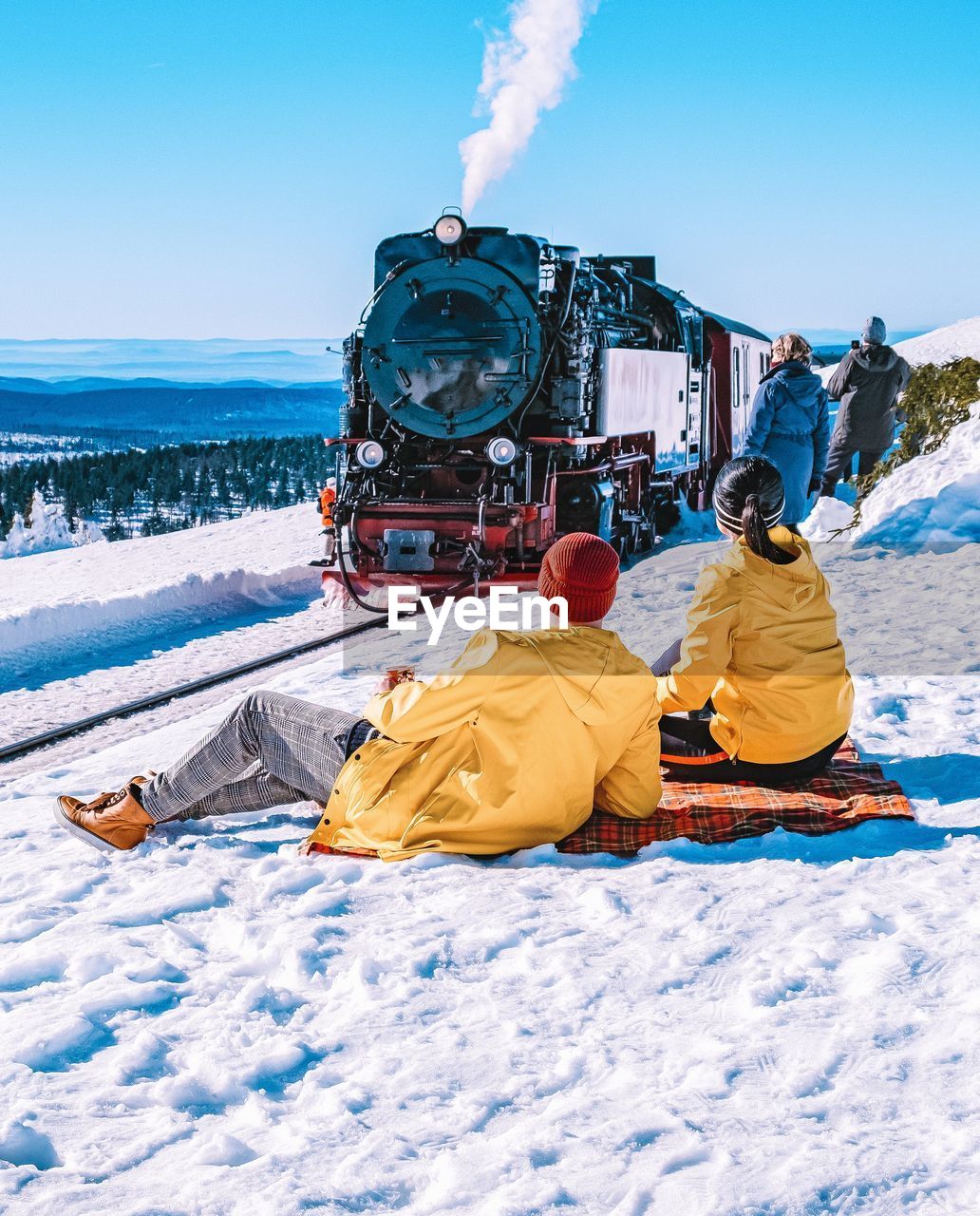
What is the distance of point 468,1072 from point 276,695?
5.82 ft

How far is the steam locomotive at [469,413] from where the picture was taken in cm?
995

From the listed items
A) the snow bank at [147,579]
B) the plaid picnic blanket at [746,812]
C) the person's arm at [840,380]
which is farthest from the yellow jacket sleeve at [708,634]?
the snow bank at [147,579]

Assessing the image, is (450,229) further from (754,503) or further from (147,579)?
(754,503)

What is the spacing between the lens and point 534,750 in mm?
3727

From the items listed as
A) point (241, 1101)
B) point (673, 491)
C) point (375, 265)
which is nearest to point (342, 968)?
point (241, 1101)

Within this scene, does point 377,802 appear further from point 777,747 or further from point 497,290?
point 497,290

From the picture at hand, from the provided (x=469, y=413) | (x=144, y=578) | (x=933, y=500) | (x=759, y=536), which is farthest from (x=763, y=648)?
(x=144, y=578)

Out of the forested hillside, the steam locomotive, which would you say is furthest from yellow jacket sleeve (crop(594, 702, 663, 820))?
the forested hillside

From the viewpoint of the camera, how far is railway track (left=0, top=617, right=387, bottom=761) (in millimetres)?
6949

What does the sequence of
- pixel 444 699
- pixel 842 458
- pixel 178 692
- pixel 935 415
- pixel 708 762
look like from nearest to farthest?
pixel 444 699 → pixel 708 762 → pixel 178 692 → pixel 842 458 → pixel 935 415

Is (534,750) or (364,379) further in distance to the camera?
(364,379)

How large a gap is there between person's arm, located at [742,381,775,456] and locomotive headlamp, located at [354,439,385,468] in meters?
3.86

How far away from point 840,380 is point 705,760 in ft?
23.3

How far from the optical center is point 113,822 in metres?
4.25
